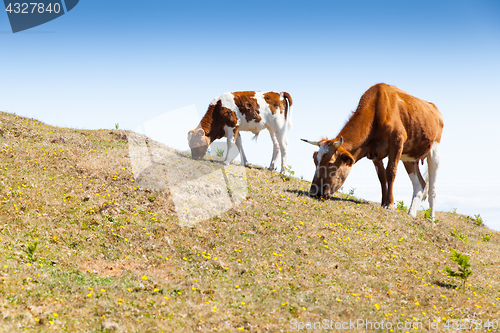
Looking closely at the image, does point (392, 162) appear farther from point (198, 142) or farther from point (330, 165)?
point (198, 142)

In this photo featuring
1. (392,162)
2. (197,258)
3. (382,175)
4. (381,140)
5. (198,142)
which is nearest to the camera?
(197,258)

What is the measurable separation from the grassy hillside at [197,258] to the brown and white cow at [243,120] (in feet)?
11.0

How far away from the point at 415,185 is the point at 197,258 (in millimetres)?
14218

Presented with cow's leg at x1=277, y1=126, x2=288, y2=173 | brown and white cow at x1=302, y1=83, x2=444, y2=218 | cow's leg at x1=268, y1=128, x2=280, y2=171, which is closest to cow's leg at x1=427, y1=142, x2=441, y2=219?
brown and white cow at x1=302, y1=83, x2=444, y2=218

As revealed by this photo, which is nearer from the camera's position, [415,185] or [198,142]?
[415,185]

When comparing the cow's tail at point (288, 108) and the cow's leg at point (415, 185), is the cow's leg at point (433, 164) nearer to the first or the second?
the cow's leg at point (415, 185)

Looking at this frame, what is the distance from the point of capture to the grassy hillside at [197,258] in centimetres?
763

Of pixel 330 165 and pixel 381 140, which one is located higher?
pixel 381 140

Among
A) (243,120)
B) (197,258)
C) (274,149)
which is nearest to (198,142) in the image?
(243,120)

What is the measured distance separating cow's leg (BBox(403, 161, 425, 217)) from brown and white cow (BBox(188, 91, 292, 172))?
22.7 ft

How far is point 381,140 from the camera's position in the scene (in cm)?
1722

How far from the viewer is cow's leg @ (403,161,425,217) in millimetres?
19258

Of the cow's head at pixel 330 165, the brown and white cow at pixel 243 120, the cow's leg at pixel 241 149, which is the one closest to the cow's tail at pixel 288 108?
the brown and white cow at pixel 243 120

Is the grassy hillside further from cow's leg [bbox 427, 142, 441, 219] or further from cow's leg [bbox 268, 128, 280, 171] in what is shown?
cow's leg [bbox 268, 128, 280, 171]
